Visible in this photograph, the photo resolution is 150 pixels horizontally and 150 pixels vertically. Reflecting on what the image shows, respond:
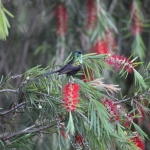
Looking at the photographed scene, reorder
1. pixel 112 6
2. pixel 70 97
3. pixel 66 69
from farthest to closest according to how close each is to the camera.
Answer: pixel 112 6 → pixel 66 69 → pixel 70 97

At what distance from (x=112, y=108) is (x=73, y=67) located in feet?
0.85

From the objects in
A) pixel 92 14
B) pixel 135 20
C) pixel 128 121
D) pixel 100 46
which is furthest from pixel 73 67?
pixel 135 20

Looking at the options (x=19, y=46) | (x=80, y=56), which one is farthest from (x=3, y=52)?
(x=80, y=56)

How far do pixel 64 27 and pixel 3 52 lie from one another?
78 cm

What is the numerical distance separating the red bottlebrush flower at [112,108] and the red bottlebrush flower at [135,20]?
1964 mm

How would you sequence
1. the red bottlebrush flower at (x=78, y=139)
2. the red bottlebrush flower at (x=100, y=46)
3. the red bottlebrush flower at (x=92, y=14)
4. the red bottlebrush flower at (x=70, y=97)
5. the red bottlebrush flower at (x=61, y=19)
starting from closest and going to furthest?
the red bottlebrush flower at (x=70, y=97), the red bottlebrush flower at (x=78, y=139), the red bottlebrush flower at (x=100, y=46), the red bottlebrush flower at (x=92, y=14), the red bottlebrush flower at (x=61, y=19)

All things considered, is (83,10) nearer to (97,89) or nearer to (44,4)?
(44,4)

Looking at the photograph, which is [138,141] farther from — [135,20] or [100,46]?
[135,20]

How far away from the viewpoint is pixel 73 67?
204 cm

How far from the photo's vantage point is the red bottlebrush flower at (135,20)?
3.79 meters

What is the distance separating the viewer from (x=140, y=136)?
199 centimetres

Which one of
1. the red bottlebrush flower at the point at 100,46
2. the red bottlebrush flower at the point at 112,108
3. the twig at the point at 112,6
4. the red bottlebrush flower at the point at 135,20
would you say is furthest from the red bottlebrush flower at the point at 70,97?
the twig at the point at 112,6

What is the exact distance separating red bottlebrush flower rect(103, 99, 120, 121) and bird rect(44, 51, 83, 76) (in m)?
0.20

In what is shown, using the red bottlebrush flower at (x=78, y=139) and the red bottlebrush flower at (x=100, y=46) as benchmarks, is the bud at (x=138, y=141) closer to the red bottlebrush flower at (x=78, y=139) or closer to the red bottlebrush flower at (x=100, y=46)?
the red bottlebrush flower at (x=78, y=139)
